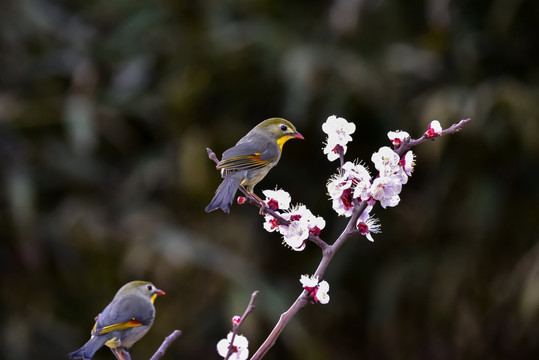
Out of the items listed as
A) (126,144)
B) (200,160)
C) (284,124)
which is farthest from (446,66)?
(284,124)

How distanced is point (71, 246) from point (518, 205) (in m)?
2.62

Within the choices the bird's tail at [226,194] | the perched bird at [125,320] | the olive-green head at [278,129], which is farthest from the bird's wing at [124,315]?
the olive-green head at [278,129]

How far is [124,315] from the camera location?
1.54 m

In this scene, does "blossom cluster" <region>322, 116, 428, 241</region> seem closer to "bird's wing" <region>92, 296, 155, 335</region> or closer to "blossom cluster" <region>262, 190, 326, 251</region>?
"blossom cluster" <region>262, 190, 326, 251</region>

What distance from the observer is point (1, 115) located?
5047 mm

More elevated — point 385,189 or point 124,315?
point 385,189

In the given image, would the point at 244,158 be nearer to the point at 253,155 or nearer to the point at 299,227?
the point at 253,155

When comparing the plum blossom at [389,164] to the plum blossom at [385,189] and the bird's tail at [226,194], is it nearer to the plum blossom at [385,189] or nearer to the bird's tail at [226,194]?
the plum blossom at [385,189]

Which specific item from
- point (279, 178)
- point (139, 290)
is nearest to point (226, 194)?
point (139, 290)

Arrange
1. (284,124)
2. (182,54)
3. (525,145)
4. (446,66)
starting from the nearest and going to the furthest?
(284,124) → (525,145) → (446,66) → (182,54)

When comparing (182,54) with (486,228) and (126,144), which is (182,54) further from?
(486,228)

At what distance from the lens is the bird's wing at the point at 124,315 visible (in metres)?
1.48

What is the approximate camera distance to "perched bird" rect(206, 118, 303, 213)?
1.52 meters

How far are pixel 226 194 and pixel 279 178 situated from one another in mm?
3318
